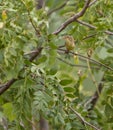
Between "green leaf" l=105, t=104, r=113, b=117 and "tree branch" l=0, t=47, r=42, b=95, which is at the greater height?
"tree branch" l=0, t=47, r=42, b=95

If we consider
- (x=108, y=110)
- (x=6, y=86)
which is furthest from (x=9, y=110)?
(x=108, y=110)

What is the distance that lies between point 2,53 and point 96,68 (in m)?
0.68

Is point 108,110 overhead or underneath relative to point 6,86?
underneath

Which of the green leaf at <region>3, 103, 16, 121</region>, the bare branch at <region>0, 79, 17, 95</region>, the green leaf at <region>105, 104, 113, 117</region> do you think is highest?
the bare branch at <region>0, 79, 17, 95</region>

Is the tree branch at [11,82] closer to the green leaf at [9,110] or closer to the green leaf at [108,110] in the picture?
the green leaf at [9,110]

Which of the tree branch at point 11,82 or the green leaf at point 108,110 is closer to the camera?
the tree branch at point 11,82

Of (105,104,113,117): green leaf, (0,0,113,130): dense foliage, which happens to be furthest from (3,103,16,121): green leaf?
(105,104,113,117): green leaf

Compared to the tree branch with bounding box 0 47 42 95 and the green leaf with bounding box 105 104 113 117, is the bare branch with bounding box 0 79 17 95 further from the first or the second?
the green leaf with bounding box 105 104 113 117

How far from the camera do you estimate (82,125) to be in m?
1.35

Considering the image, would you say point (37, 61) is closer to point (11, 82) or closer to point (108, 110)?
point (11, 82)

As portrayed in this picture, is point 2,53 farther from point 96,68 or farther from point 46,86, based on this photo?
point 96,68

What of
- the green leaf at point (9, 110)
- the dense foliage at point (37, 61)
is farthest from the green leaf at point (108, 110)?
the green leaf at point (9, 110)

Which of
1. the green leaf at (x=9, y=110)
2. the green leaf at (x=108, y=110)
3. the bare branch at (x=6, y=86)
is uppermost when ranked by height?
the bare branch at (x=6, y=86)

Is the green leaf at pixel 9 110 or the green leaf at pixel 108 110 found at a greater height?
the green leaf at pixel 9 110
